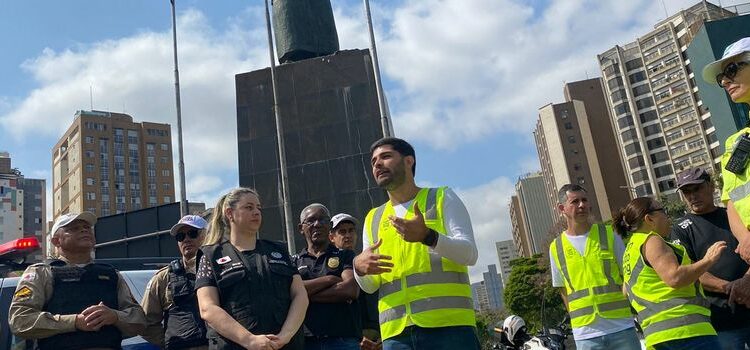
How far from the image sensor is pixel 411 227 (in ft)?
9.72

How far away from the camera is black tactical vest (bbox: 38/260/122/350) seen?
158 inches

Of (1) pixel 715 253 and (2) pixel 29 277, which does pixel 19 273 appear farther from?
(1) pixel 715 253

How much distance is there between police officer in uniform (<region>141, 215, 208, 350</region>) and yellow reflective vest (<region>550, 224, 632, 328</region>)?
2.63 meters

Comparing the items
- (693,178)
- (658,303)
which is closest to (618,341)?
(658,303)

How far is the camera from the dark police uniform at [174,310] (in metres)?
4.39

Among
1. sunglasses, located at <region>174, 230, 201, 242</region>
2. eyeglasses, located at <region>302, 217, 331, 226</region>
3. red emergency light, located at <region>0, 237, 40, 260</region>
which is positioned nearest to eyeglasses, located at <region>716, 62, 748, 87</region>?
eyeglasses, located at <region>302, 217, 331, 226</region>

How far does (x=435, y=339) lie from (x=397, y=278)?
370mm

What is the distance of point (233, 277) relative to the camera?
342cm

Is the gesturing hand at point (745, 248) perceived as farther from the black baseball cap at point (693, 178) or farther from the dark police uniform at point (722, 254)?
the black baseball cap at point (693, 178)

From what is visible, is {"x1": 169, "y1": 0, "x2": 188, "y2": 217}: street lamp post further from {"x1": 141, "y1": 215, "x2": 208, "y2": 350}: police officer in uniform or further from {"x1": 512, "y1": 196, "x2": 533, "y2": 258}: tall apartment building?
{"x1": 512, "y1": 196, "x2": 533, "y2": 258}: tall apartment building

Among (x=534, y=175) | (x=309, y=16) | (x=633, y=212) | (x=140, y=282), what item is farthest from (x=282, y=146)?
(x=534, y=175)

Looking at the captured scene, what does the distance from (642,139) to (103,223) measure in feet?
239

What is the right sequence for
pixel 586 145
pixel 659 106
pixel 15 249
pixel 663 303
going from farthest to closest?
pixel 586 145 → pixel 659 106 → pixel 15 249 → pixel 663 303

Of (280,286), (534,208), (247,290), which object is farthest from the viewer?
(534,208)
